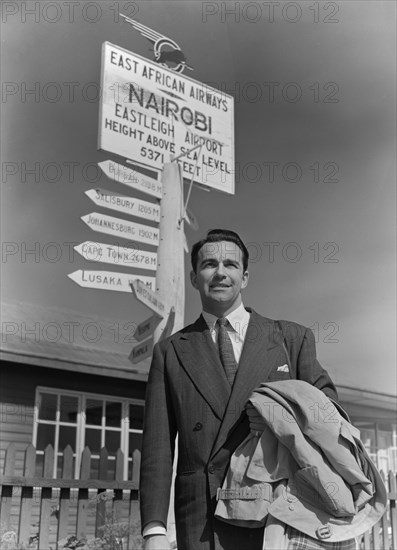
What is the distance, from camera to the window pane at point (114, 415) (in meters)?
10.4

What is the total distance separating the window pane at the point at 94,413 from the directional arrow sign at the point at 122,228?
639 cm

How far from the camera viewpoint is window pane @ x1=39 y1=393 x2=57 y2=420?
9.57 m

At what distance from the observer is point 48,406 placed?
9.64 metres

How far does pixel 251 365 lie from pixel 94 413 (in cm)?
888

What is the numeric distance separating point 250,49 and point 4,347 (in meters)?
5.48

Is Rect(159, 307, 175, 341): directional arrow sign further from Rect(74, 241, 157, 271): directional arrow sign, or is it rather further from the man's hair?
the man's hair

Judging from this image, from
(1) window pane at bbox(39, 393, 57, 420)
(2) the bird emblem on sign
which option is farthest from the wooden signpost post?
(1) window pane at bbox(39, 393, 57, 420)

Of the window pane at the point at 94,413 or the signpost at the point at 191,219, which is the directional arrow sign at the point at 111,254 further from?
the window pane at the point at 94,413

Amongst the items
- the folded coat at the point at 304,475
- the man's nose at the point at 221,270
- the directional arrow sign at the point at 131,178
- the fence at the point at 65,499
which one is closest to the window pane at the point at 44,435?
the fence at the point at 65,499

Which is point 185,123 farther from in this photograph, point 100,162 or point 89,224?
point 89,224

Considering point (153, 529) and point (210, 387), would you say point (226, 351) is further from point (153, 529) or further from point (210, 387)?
point (153, 529)

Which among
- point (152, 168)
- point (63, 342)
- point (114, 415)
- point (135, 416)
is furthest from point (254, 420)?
point (135, 416)

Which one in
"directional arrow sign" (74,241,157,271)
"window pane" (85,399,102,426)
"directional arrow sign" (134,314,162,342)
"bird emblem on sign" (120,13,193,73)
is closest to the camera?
"directional arrow sign" (74,241,157,271)

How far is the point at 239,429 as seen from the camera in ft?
5.82
